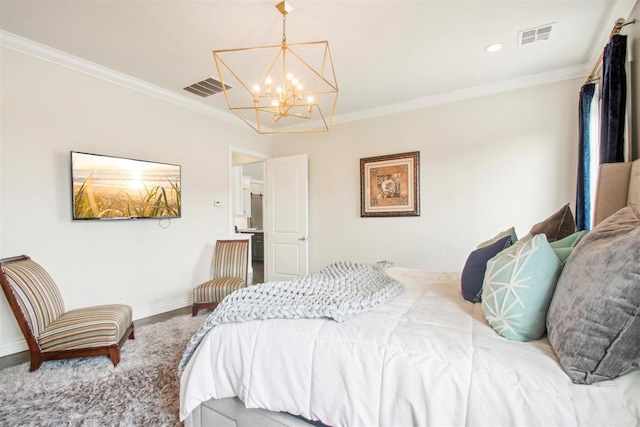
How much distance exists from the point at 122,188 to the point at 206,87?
61.0 inches

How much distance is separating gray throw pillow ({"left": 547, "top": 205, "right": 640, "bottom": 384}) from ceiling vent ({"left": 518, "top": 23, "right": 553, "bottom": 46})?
2.42 m

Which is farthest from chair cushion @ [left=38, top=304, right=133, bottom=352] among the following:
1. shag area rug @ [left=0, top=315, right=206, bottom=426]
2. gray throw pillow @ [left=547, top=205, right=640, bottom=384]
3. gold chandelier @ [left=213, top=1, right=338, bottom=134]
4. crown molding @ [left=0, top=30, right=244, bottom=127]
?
gray throw pillow @ [left=547, top=205, right=640, bottom=384]

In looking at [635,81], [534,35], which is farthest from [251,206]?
[635,81]

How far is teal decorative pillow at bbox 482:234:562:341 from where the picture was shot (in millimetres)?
1144

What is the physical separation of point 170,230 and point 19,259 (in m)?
1.43

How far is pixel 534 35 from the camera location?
2584 millimetres

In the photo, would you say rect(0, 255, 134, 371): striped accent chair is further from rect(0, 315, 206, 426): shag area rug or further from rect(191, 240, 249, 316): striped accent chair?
rect(191, 240, 249, 316): striped accent chair

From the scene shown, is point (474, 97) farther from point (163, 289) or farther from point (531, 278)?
point (163, 289)

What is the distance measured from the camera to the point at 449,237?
378 cm

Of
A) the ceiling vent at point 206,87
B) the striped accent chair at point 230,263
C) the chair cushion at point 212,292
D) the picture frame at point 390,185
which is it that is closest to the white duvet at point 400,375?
the chair cushion at point 212,292

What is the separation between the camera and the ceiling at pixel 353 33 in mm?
2199

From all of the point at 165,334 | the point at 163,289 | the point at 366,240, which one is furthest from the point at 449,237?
the point at 163,289

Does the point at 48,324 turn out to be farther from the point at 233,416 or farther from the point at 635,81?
the point at 635,81

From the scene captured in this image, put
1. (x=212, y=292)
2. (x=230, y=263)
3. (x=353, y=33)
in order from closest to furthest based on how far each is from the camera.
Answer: (x=353, y=33) → (x=212, y=292) → (x=230, y=263)
